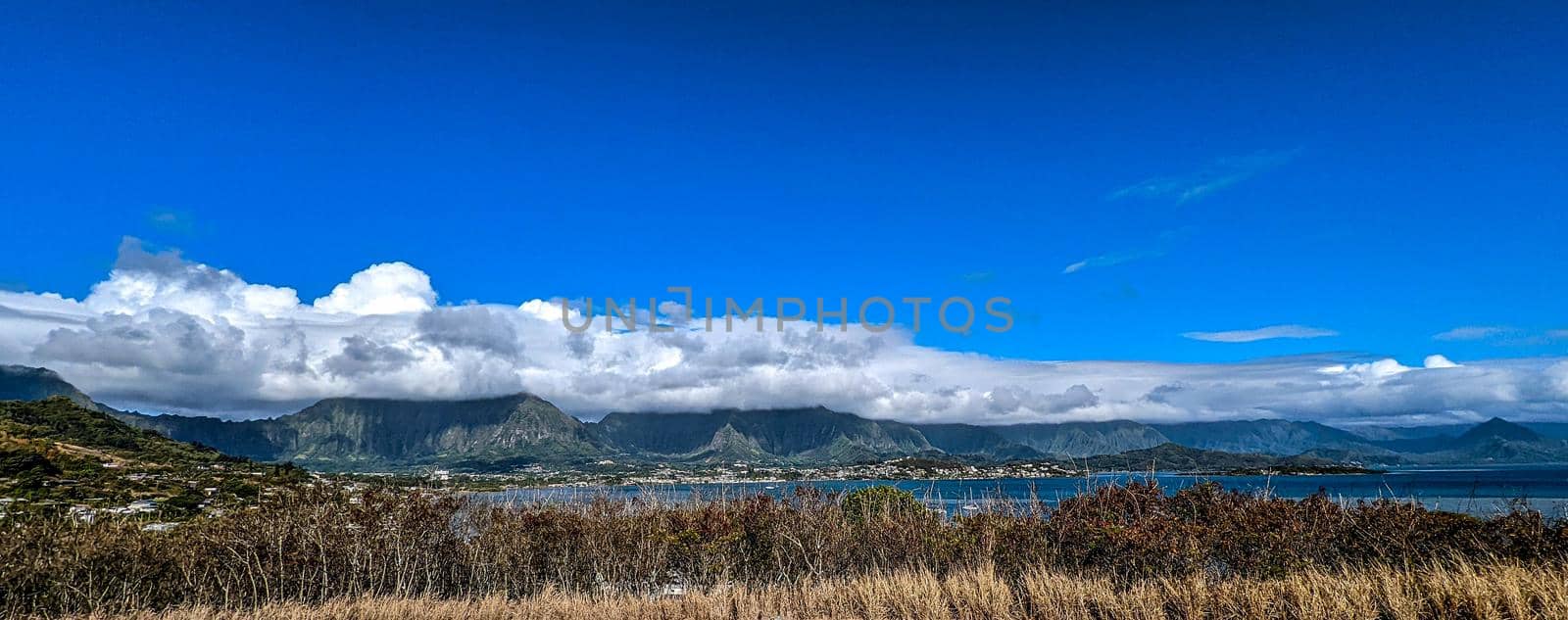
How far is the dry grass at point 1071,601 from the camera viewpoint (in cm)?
1008

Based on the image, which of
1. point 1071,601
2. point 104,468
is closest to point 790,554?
point 1071,601

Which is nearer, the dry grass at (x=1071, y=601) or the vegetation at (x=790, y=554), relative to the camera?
the dry grass at (x=1071, y=601)

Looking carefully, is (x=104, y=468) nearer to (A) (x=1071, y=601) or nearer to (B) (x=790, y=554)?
(B) (x=790, y=554)

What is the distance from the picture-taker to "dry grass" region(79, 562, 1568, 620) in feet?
33.1

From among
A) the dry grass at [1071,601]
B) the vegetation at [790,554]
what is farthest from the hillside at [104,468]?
the dry grass at [1071,601]

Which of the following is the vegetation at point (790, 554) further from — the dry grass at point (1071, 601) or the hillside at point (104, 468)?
the hillside at point (104, 468)

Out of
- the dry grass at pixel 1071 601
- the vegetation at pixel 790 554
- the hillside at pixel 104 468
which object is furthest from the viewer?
the hillside at pixel 104 468

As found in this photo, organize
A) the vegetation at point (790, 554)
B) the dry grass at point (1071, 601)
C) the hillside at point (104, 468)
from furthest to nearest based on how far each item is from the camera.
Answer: the hillside at point (104, 468) → the vegetation at point (790, 554) → the dry grass at point (1071, 601)

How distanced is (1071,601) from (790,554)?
7745 mm

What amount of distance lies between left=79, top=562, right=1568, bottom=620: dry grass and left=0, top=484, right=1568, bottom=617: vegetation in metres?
0.07

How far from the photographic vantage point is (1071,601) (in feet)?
39.0

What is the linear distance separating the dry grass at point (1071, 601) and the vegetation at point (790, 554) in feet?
0.23

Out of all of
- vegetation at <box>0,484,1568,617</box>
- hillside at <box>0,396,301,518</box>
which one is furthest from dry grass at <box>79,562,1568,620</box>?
hillside at <box>0,396,301,518</box>

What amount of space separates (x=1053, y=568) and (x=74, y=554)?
1681 centimetres
